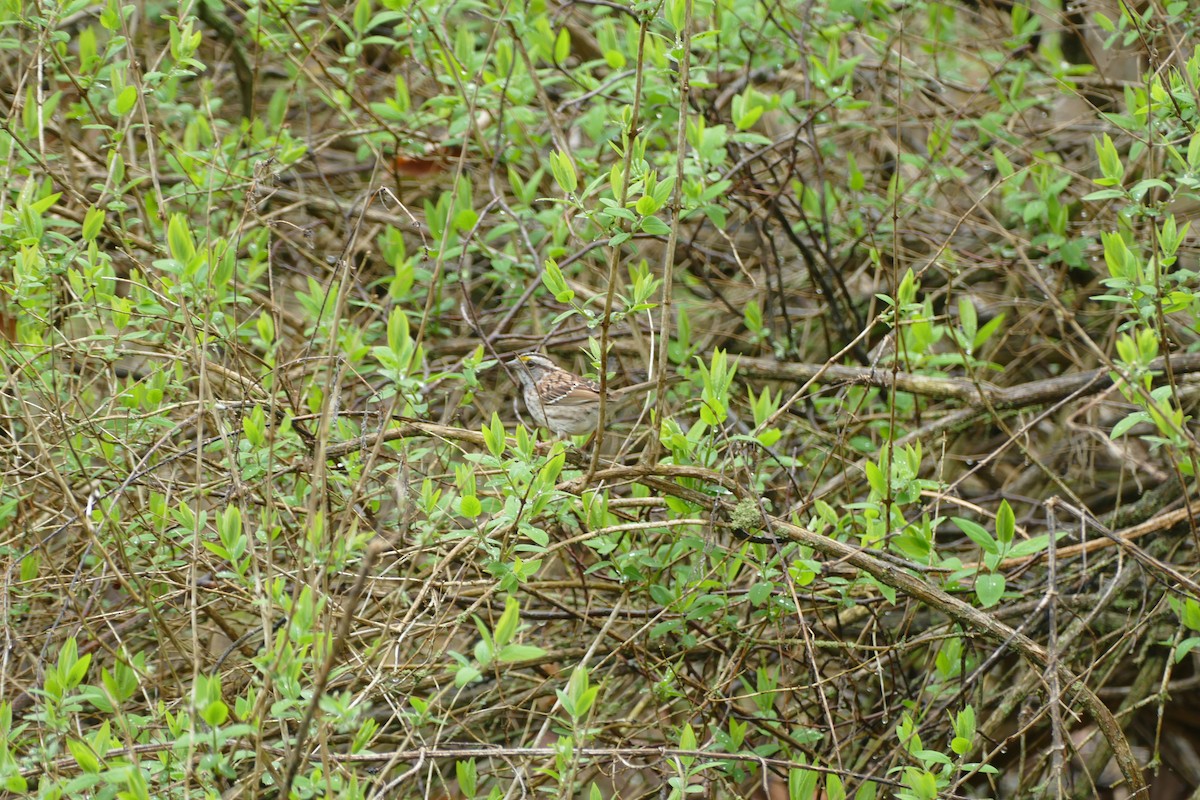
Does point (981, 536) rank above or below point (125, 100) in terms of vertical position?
below

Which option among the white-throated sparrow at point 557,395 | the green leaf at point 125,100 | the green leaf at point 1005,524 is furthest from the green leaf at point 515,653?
the green leaf at point 125,100

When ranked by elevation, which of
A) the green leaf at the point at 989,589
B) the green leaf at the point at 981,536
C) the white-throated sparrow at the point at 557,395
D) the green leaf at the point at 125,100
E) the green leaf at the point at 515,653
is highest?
the green leaf at the point at 125,100

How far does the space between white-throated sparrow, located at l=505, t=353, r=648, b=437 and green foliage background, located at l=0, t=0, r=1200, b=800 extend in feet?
0.50

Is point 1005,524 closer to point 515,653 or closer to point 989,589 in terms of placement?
point 989,589

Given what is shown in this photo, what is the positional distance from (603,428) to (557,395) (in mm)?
2142

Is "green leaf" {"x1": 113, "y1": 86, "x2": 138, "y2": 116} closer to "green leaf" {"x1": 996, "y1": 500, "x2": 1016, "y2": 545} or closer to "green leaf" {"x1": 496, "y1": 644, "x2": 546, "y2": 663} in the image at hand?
"green leaf" {"x1": 496, "y1": 644, "x2": 546, "y2": 663}

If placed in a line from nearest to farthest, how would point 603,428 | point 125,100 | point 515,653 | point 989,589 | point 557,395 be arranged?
point 515,653, point 603,428, point 989,589, point 125,100, point 557,395

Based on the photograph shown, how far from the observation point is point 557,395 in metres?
5.52

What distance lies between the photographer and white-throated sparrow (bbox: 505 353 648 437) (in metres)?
5.16

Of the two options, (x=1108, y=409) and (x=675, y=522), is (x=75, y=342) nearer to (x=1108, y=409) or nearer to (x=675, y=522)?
(x=675, y=522)

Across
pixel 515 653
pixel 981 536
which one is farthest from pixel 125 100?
pixel 981 536

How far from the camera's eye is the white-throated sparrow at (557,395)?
5.16 meters

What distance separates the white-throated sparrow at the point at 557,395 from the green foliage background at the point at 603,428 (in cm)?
15

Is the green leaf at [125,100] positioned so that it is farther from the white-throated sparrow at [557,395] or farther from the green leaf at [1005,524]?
the green leaf at [1005,524]
